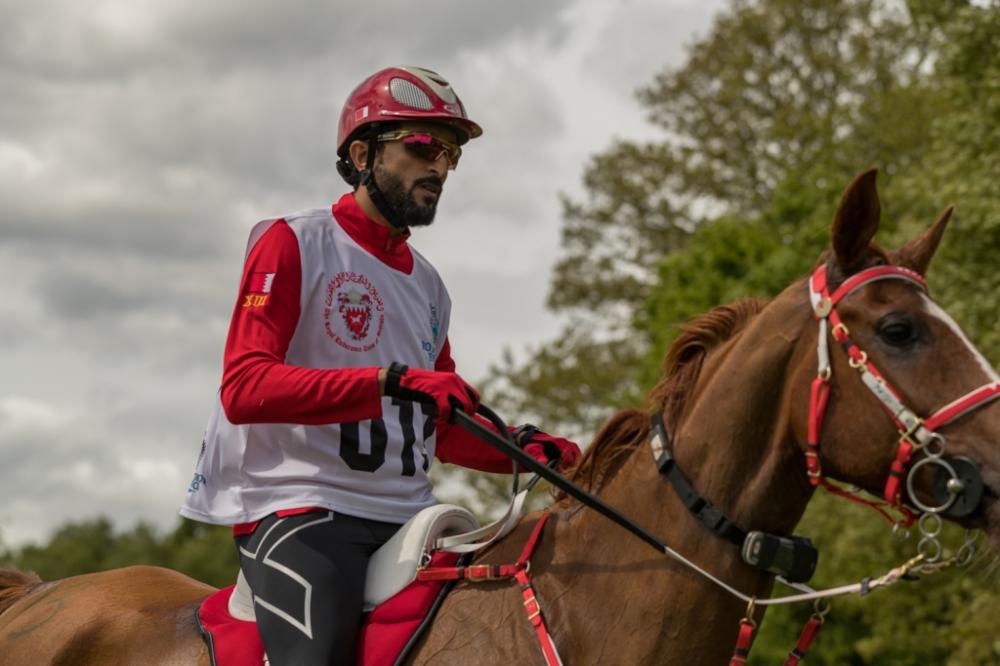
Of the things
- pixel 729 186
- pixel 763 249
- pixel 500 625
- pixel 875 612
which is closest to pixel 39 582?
pixel 500 625

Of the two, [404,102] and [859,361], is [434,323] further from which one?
[859,361]

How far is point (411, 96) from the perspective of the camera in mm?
5570

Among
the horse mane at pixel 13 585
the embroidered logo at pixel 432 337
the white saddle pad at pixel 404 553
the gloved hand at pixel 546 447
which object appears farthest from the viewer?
the horse mane at pixel 13 585

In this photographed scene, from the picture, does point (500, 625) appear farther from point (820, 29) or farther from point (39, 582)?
point (820, 29)

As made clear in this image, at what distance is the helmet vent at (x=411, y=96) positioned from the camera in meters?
5.56

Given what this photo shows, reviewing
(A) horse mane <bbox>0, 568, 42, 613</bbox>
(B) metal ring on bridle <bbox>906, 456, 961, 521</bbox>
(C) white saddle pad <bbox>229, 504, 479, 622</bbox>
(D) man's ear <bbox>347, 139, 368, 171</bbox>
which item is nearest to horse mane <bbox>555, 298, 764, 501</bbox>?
(C) white saddle pad <bbox>229, 504, 479, 622</bbox>

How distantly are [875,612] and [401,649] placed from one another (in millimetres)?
23220

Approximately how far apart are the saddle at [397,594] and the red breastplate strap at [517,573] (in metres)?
0.05

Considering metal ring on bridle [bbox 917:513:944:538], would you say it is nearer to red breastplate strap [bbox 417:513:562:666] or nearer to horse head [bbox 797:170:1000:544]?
horse head [bbox 797:170:1000:544]

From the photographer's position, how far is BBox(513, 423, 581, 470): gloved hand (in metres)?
5.68

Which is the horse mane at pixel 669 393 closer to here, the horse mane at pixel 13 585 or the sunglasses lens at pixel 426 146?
the sunglasses lens at pixel 426 146

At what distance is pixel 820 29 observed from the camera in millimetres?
36594

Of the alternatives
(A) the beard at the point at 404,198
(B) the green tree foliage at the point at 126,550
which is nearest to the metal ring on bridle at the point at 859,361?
(A) the beard at the point at 404,198

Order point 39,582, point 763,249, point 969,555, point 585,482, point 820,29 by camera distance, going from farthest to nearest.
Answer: point 820,29
point 763,249
point 39,582
point 585,482
point 969,555
